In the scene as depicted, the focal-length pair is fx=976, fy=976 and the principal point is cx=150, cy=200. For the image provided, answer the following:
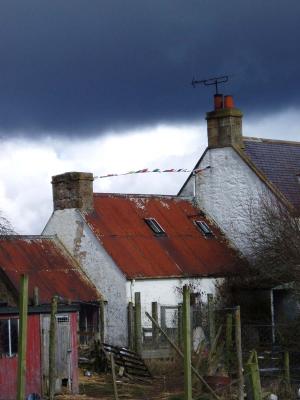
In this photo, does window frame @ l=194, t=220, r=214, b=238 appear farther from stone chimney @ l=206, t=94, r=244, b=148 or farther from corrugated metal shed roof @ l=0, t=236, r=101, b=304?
corrugated metal shed roof @ l=0, t=236, r=101, b=304

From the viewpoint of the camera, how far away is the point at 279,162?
4584 cm

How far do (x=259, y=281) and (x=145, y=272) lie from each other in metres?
4.71

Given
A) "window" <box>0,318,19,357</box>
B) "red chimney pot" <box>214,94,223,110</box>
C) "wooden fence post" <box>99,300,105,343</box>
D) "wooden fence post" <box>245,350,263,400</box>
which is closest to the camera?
"wooden fence post" <box>245,350,263,400</box>

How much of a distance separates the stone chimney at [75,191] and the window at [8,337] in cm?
1514

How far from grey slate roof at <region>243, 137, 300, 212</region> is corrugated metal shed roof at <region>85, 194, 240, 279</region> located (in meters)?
3.59

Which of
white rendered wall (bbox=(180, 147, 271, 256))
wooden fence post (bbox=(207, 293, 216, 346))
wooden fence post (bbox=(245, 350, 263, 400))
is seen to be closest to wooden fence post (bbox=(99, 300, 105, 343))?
wooden fence post (bbox=(207, 293, 216, 346))

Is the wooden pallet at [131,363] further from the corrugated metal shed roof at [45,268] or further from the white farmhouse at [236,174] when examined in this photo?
→ the white farmhouse at [236,174]

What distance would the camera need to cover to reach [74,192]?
4147 centimetres

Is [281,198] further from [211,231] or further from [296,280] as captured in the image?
[296,280]

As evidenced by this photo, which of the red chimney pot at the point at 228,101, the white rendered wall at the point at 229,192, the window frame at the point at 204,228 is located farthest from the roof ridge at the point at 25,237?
the red chimney pot at the point at 228,101

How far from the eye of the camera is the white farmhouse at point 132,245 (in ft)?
128

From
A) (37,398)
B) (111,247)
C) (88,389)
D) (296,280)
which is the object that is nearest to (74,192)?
(111,247)

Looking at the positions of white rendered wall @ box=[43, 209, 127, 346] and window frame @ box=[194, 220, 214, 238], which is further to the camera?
window frame @ box=[194, 220, 214, 238]

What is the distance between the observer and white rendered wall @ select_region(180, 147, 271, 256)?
4375 cm
